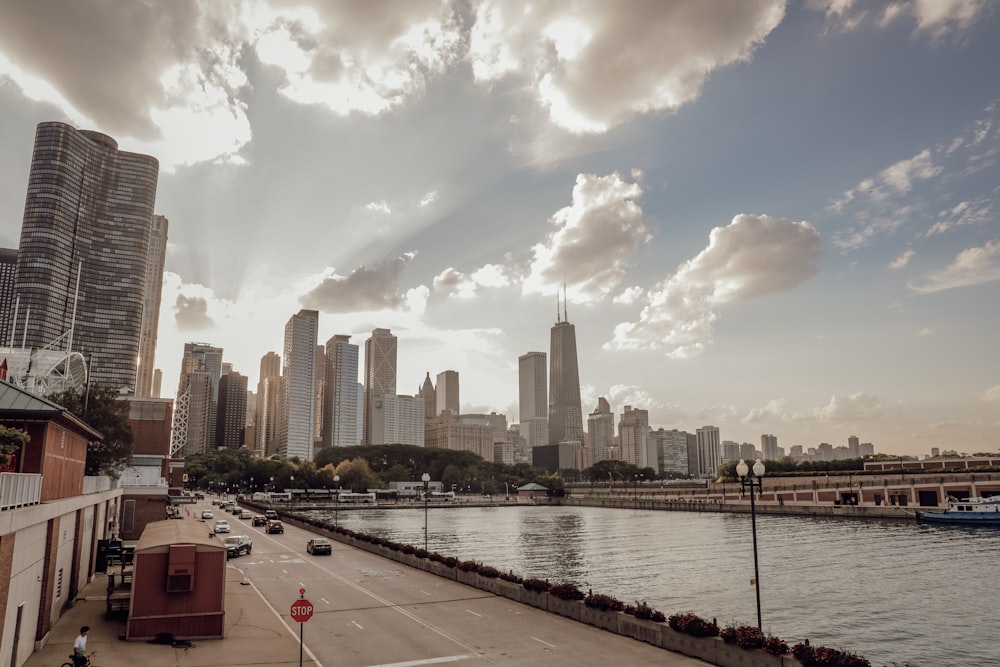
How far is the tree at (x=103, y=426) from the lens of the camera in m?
63.6

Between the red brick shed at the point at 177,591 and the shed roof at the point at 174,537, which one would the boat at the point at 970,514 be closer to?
the shed roof at the point at 174,537

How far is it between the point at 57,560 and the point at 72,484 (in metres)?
5.04

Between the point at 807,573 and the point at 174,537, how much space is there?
52.8 metres

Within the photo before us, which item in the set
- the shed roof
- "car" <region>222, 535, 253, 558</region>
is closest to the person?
the shed roof

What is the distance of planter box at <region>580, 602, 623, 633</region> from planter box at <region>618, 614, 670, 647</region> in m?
0.35

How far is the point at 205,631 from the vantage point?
28.8 meters

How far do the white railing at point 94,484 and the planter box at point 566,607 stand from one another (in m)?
29.0

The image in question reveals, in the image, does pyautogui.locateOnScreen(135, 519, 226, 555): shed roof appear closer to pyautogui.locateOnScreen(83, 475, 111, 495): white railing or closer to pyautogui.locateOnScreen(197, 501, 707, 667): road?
pyautogui.locateOnScreen(197, 501, 707, 667): road

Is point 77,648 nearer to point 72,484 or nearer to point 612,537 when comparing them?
point 72,484

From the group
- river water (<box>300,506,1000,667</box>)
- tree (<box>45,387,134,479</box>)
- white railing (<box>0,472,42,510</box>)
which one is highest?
tree (<box>45,387,134,479</box>)

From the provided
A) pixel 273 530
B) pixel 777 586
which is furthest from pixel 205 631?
pixel 273 530

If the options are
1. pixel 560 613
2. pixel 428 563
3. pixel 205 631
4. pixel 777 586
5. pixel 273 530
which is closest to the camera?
pixel 205 631

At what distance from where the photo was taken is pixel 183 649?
27000mm

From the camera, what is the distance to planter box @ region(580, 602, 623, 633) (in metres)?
29.5
